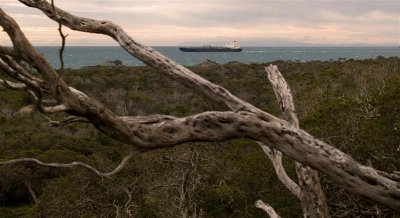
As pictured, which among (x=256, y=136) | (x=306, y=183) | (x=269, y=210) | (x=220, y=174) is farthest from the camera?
(x=220, y=174)

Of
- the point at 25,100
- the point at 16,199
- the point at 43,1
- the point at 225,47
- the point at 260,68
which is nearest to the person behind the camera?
the point at 43,1

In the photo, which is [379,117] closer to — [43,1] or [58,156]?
[43,1]

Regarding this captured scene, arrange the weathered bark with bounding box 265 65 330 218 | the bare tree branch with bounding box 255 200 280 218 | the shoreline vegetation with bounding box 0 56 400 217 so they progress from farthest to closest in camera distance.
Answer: the shoreline vegetation with bounding box 0 56 400 217
the bare tree branch with bounding box 255 200 280 218
the weathered bark with bounding box 265 65 330 218

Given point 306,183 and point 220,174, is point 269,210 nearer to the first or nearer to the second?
point 306,183

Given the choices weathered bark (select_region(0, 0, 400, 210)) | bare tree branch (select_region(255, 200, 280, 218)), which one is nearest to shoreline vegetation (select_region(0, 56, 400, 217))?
weathered bark (select_region(0, 0, 400, 210))

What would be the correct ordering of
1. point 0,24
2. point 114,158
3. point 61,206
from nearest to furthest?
1. point 0,24
2. point 61,206
3. point 114,158

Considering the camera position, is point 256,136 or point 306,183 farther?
point 306,183

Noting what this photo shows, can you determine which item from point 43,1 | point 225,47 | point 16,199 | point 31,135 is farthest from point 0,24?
point 225,47

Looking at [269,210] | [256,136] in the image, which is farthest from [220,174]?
[256,136]

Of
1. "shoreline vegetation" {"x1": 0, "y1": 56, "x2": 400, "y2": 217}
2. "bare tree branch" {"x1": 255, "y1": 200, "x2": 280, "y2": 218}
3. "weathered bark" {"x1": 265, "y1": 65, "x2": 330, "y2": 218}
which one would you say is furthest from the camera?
"shoreline vegetation" {"x1": 0, "y1": 56, "x2": 400, "y2": 217}

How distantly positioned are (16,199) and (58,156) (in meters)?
3.52

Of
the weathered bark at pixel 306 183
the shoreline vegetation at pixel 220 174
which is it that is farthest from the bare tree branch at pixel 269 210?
the shoreline vegetation at pixel 220 174

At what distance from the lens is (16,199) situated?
2184cm

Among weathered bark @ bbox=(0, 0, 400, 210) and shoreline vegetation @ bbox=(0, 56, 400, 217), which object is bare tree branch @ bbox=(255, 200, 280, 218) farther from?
weathered bark @ bbox=(0, 0, 400, 210)
